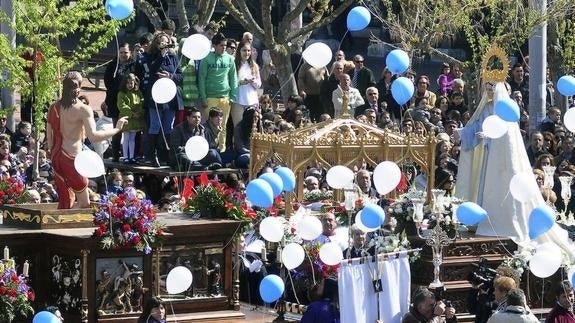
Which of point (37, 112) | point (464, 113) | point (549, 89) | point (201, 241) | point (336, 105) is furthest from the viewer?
point (549, 89)

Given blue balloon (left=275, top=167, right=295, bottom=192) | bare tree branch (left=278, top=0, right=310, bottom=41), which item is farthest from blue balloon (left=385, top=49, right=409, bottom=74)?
bare tree branch (left=278, top=0, right=310, bottom=41)

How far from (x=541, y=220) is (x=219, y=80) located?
753 centimetres

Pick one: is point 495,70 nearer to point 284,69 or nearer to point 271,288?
point 271,288

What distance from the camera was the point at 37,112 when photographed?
2912cm

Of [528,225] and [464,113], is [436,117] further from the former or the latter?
[528,225]

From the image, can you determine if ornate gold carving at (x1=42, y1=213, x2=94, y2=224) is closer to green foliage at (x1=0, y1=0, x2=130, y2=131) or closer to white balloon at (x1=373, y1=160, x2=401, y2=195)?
white balloon at (x1=373, y1=160, x2=401, y2=195)

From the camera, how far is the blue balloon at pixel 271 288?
73.6 ft

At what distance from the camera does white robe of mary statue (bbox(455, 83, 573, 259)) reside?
25344 millimetres

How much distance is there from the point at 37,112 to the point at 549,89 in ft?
36.0

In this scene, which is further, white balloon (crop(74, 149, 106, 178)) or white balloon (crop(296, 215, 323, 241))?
white balloon (crop(296, 215, 323, 241))

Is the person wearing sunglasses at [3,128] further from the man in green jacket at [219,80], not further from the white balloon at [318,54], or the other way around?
the white balloon at [318,54]

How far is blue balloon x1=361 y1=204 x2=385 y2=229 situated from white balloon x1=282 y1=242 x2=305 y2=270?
860 millimetres

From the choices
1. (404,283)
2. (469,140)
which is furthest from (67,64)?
(404,283)

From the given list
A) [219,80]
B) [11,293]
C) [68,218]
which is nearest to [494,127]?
[219,80]
